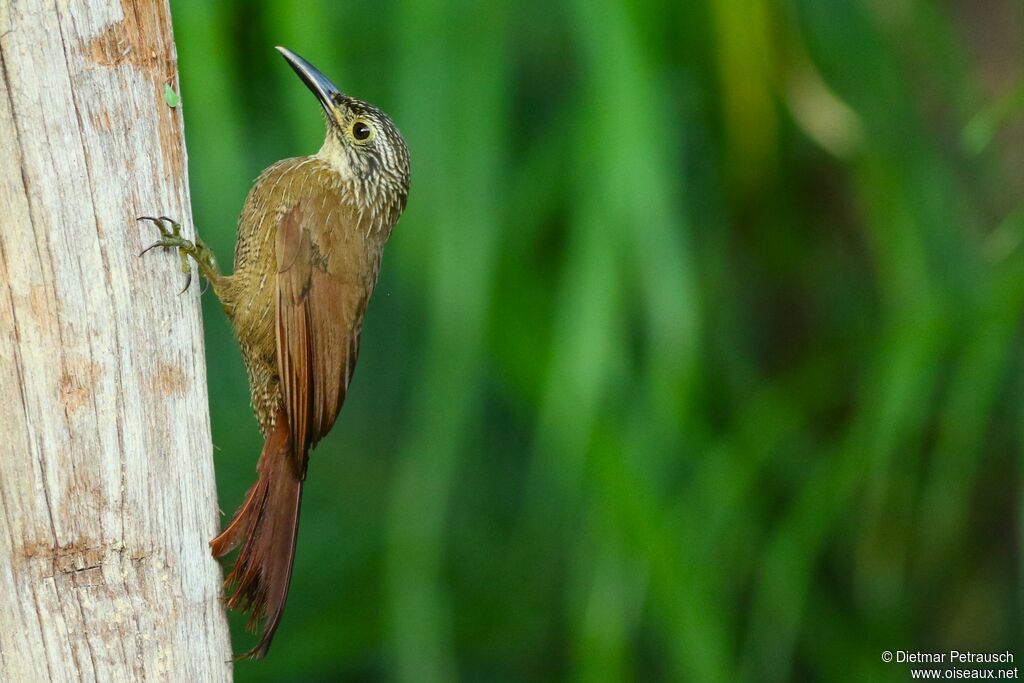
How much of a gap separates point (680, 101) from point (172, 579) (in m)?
2.75

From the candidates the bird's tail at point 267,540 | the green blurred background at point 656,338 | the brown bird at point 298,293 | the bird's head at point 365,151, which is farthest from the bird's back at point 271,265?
the green blurred background at point 656,338

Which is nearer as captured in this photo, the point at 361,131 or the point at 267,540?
the point at 267,540

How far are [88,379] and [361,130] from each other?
1.35 m

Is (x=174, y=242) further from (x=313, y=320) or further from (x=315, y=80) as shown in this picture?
(x=315, y=80)

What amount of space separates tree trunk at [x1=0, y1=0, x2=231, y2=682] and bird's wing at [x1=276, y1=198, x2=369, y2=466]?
53cm

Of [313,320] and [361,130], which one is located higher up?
[361,130]

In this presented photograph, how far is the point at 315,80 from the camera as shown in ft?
9.97

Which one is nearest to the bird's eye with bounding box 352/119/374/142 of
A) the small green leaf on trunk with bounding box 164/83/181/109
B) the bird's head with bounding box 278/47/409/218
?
the bird's head with bounding box 278/47/409/218

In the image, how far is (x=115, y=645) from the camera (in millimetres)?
2010

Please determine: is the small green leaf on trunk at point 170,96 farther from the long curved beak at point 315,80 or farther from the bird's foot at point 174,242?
the long curved beak at point 315,80

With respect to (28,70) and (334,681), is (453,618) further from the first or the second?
(28,70)

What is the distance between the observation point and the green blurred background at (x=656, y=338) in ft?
11.5

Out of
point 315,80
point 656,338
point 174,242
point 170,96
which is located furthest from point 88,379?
point 656,338

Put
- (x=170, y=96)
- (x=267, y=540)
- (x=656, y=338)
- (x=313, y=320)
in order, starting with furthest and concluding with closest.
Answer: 1. (x=656, y=338)
2. (x=313, y=320)
3. (x=267, y=540)
4. (x=170, y=96)
